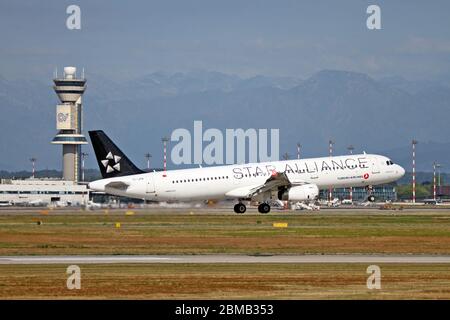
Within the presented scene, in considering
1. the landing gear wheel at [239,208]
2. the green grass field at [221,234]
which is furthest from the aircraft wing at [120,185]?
the landing gear wheel at [239,208]

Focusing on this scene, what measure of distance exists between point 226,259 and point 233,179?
160 feet

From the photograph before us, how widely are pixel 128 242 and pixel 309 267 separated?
1876cm

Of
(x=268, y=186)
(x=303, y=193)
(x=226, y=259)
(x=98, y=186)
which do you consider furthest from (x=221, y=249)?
(x=98, y=186)

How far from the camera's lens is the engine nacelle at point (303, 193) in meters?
101

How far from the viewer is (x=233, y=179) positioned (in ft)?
340

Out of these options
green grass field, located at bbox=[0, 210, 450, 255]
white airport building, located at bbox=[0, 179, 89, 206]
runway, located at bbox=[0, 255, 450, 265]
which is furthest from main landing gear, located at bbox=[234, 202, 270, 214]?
white airport building, located at bbox=[0, 179, 89, 206]

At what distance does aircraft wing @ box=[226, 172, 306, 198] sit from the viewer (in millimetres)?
100775

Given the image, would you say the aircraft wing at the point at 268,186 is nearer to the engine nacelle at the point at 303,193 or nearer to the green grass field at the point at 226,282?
Answer: the engine nacelle at the point at 303,193

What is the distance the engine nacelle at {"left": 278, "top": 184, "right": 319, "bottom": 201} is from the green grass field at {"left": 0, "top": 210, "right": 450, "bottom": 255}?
7.41ft

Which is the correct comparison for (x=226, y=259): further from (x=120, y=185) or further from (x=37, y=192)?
(x=37, y=192)

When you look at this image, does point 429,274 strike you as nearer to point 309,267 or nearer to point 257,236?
point 309,267

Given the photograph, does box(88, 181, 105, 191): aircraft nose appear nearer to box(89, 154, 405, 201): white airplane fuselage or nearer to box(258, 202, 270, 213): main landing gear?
box(89, 154, 405, 201): white airplane fuselage
